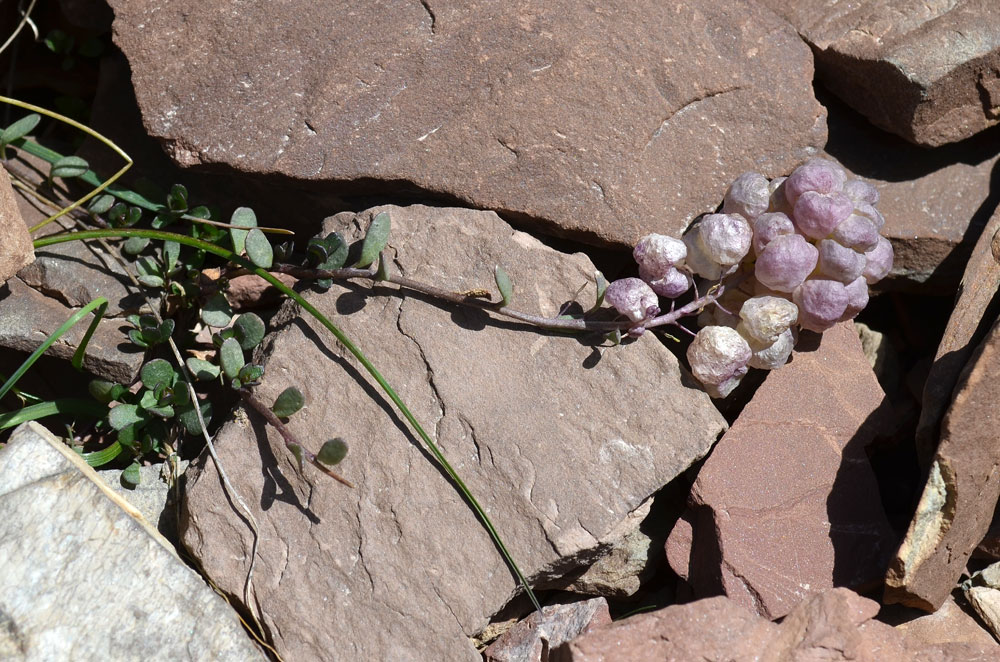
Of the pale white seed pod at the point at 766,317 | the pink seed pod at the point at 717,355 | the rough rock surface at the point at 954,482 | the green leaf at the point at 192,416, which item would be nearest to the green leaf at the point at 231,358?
the green leaf at the point at 192,416

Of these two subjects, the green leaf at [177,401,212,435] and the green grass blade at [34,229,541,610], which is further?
the green leaf at [177,401,212,435]

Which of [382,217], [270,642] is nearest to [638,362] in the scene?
[382,217]

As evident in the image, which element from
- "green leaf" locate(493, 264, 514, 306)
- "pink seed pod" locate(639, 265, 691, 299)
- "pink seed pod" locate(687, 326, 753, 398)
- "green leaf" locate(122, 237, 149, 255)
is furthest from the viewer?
"green leaf" locate(122, 237, 149, 255)

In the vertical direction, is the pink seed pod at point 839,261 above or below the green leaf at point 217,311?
above

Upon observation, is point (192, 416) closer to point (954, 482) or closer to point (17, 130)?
point (17, 130)

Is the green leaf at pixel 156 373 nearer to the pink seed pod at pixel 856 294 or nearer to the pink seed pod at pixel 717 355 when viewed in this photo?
the pink seed pod at pixel 717 355

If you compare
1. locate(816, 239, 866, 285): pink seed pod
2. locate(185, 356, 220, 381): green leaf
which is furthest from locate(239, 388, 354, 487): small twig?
locate(816, 239, 866, 285): pink seed pod

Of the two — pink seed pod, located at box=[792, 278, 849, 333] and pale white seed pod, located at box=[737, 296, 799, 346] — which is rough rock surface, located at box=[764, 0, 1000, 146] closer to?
pink seed pod, located at box=[792, 278, 849, 333]
